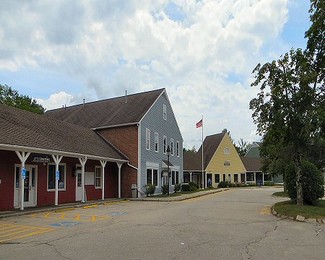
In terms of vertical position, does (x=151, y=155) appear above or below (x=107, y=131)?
below

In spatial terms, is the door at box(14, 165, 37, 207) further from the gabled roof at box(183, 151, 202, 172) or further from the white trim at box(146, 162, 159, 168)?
the gabled roof at box(183, 151, 202, 172)

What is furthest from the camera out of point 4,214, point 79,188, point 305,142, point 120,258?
point 79,188

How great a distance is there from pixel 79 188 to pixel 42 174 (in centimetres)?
398

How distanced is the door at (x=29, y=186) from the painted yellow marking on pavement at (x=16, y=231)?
5.75 metres

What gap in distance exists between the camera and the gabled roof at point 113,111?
31.2 metres

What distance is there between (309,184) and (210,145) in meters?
41.0

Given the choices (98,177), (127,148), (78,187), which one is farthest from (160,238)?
(127,148)

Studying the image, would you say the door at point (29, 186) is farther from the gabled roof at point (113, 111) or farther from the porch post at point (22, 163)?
the gabled roof at point (113, 111)

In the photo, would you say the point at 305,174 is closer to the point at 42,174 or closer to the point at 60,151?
the point at 60,151

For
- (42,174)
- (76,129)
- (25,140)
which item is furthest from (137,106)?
(25,140)

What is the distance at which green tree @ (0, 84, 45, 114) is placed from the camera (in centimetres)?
4934

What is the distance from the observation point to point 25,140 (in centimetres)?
1823

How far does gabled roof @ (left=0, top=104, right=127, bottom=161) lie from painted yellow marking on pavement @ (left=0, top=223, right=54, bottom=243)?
4364mm

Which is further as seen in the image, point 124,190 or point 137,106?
point 137,106
